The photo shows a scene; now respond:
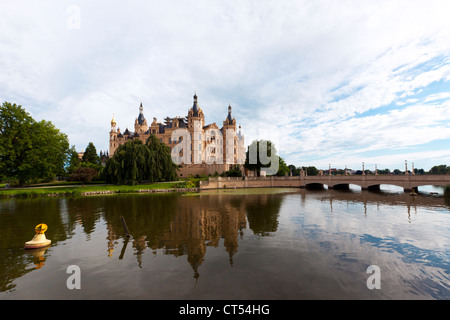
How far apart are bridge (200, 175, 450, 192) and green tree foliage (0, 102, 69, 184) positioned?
3571 cm

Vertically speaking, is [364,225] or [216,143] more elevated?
[216,143]

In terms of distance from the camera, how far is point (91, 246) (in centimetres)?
1187

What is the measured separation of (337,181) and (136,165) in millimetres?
52757

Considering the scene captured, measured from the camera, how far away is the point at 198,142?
75.5m

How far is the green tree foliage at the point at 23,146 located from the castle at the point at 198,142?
34.5 m

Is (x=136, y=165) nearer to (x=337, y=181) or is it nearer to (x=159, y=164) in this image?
(x=159, y=164)

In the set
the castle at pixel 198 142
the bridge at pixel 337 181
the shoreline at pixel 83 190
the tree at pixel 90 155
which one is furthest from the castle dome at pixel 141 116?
the bridge at pixel 337 181

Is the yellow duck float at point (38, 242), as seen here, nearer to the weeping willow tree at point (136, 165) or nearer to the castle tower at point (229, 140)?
the weeping willow tree at point (136, 165)

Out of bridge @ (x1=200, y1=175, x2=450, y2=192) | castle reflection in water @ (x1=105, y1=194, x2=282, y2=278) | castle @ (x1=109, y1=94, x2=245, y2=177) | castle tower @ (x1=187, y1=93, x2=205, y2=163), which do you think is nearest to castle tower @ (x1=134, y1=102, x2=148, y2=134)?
castle @ (x1=109, y1=94, x2=245, y2=177)

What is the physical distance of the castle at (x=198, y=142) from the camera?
75.1 meters

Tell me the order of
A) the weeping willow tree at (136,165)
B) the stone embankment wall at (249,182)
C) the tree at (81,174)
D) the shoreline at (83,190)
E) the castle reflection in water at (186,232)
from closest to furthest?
the castle reflection in water at (186,232)
the shoreline at (83,190)
the tree at (81,174)
the weeping willow tree at (136,165)
the stone embankment wall at (249,182)
